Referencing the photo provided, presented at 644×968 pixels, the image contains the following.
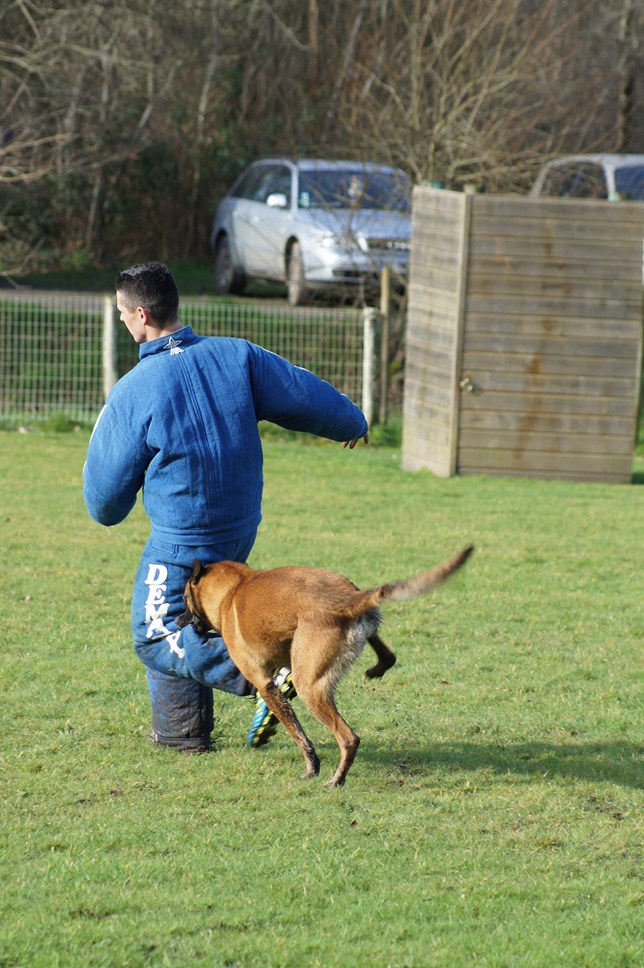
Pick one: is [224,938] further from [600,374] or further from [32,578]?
[600,374]

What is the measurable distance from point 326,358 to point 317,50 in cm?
1085

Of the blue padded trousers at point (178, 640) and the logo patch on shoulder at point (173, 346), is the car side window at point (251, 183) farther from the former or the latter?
the blue padded trousers at point (178, 640)

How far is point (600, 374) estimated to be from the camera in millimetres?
11742

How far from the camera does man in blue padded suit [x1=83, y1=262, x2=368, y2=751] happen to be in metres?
4.84

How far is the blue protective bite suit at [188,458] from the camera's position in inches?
191

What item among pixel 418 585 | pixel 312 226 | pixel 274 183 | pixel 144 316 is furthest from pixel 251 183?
pixel 418 585

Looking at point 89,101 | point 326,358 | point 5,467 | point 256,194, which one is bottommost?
point 5,467

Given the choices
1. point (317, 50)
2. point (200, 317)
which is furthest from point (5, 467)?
point (317, 50)

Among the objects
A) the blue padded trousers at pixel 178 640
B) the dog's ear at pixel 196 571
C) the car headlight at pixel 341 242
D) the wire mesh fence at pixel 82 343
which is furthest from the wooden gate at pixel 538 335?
the dog's ear at pixel 196 571

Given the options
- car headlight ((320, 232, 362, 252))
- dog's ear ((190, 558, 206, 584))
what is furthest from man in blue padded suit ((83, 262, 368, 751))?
car headlight ((320, 232, 362, 252))

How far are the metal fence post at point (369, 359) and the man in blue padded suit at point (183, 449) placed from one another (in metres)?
8.63

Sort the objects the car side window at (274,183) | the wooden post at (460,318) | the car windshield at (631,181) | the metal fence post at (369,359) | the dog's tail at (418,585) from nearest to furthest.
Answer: the dog's tail at (418,585), the wooden post at (460,318), the metal fence post at (369,359), the car windshield at (631,181), the car side window at (274,183)

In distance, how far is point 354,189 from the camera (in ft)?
50.6

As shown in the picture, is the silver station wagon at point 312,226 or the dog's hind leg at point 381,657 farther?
the silver station wagon at point 312,226
